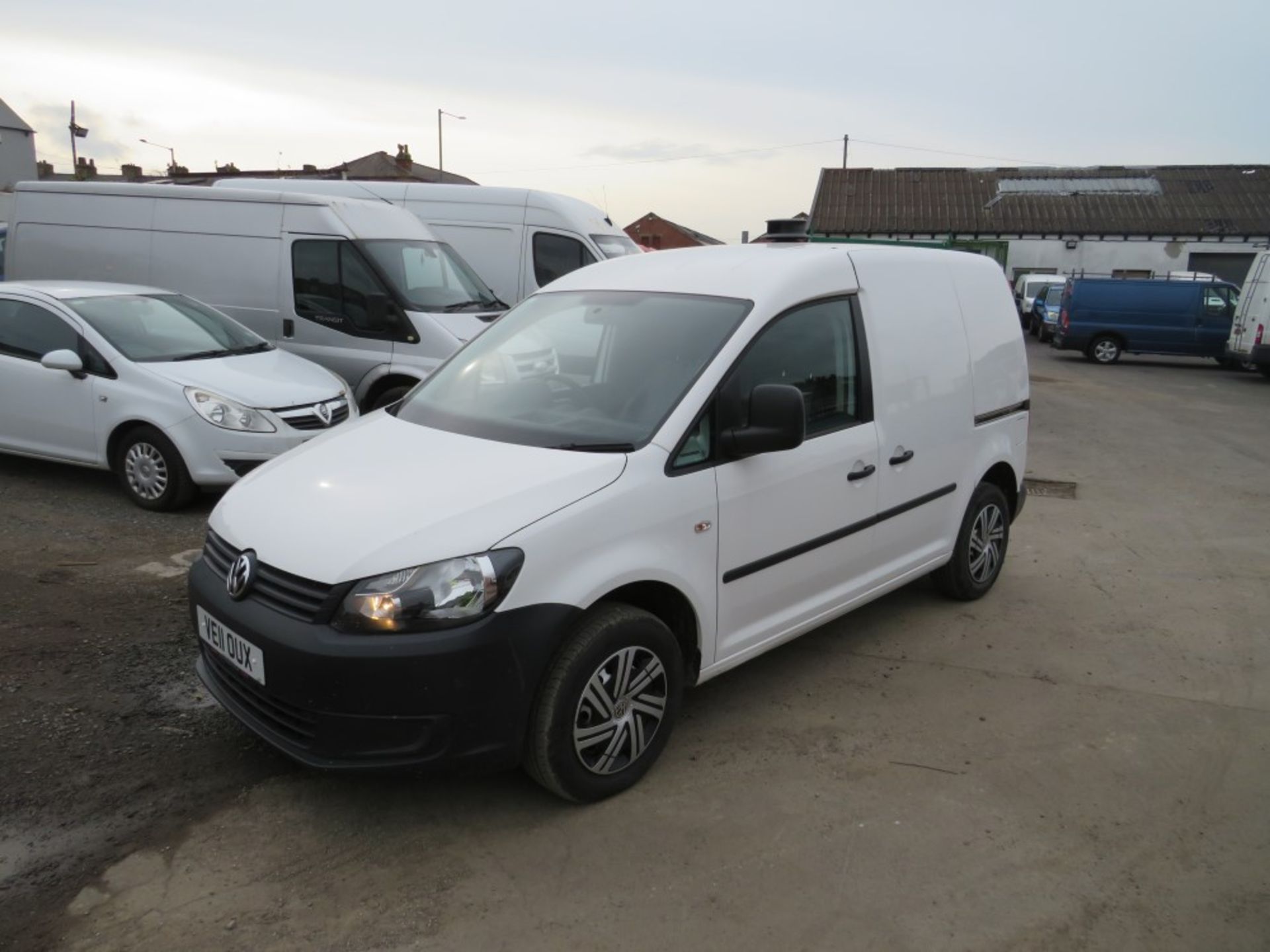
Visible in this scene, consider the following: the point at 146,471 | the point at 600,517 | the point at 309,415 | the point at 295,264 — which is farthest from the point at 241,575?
the point at 295,264

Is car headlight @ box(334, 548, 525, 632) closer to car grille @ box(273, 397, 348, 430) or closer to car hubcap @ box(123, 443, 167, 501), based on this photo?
car grille @ box(273, 397, 348, 430)

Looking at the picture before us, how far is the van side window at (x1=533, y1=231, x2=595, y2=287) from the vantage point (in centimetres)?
1159

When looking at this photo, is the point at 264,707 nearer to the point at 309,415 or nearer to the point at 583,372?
the point at 583,372

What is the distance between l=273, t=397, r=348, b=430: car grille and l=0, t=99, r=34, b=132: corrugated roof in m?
53.6

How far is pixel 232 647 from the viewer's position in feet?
10.4

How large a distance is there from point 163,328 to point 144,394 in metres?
0.88

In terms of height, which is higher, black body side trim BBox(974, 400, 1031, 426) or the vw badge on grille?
black body side trim BBox(974, 400, 1031, 426)

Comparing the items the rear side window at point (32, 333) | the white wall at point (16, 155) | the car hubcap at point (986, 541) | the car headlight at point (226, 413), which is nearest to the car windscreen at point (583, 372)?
the car hubcap at point (986, 541)

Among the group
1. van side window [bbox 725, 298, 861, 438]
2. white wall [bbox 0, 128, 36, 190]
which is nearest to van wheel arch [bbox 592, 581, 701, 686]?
van side window [bbox 725, 298, 861, 438]

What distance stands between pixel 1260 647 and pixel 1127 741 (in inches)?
61.2

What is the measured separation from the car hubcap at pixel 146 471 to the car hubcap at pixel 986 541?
5.21m

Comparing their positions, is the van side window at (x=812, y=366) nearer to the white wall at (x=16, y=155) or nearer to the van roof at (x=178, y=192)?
the van roof at (x=178, y=192)

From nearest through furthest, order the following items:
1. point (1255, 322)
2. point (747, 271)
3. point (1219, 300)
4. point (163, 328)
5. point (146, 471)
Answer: point (747, 271)
point (146, 471)
point (163, 328)
point (1255, 322)
point (1219, 300)

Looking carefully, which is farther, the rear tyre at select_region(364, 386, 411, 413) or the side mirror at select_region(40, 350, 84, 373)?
the rear tyre at select_region(364, 386, 411, 413)
